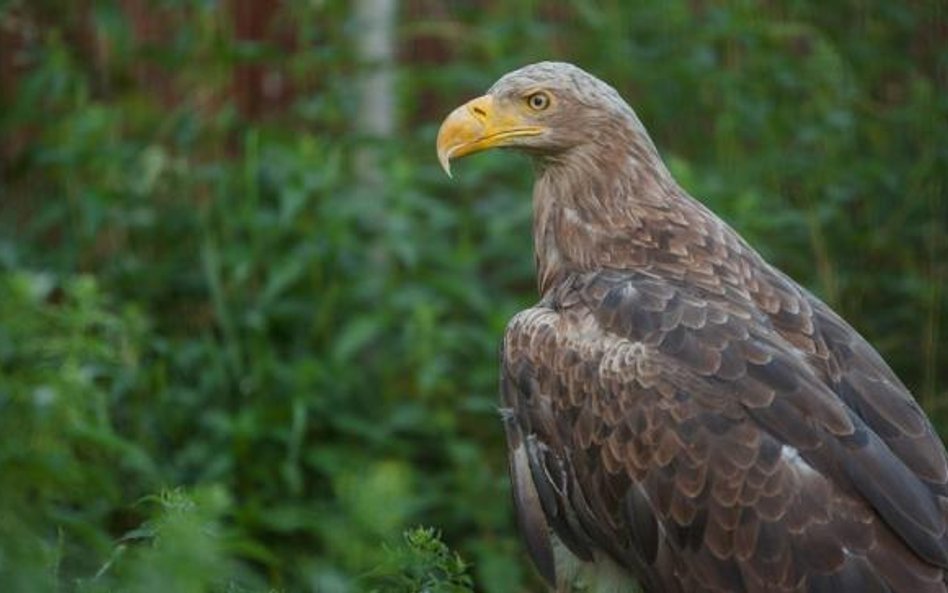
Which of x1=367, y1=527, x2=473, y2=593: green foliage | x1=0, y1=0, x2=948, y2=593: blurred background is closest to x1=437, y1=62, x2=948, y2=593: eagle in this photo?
x1=367, y1=527, x2=473, y2=593: green foliage

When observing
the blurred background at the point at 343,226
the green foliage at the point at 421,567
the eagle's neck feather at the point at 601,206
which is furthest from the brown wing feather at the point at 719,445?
the blurred background at the point at 343,226

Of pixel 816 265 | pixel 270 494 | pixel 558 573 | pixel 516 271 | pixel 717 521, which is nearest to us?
pixel 717 521

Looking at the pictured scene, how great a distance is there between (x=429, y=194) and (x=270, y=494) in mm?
1686

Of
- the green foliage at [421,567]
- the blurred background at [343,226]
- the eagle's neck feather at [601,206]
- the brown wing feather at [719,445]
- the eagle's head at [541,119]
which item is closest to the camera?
the green foliage at [421,567]

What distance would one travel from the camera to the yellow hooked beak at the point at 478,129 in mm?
6191

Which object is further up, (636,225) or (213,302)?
(636,225)

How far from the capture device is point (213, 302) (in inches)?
328

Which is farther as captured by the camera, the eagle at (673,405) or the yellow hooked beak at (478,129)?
the yellow hooked beak at (478,129)

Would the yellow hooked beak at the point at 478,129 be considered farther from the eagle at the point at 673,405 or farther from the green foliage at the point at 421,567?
Answer: the green foliage at the point at 421,567

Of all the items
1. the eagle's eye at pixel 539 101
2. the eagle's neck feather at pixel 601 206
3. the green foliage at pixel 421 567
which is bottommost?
the green foliage at pixel 421 567

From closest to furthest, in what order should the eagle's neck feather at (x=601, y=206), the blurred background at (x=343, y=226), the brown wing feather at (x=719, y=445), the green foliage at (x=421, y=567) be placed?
1. the green foliage at (x=421, y=567)
2. the brown wing feather at (x=719, y=445)
3. the eagle's neck feather at (x=601, y=206)
4. the blurred background at (x=343, y=226)

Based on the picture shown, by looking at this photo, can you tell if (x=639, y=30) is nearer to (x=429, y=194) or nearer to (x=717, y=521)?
(x=429, y=194)

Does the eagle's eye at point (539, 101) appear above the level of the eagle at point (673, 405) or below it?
above

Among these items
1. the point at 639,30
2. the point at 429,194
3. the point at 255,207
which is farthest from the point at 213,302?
the point at 639,30
